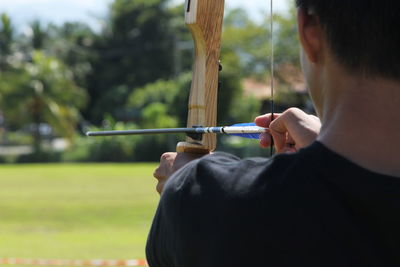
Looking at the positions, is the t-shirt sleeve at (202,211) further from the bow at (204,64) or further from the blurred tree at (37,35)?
the blurred tree at (37,35)

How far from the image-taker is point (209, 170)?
1448 millimetres

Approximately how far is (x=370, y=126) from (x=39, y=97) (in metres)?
48.3

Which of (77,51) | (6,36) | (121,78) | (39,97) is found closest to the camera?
(39,97)

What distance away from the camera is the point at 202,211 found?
4.60ft

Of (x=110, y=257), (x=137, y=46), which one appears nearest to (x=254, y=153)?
(x=110, y=257)

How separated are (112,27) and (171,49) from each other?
7453 millimetres

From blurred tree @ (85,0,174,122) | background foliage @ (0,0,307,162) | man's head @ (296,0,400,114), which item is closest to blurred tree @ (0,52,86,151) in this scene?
background foliage @ (0,0,307,162)

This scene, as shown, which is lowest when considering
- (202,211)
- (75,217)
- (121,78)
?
(75,217)

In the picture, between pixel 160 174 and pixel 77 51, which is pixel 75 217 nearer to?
pixel 160 174

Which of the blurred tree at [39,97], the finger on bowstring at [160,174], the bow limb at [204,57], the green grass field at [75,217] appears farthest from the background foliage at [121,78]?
the finger on bowstring at [160,174]

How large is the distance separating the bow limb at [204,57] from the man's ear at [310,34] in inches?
A: 32.2

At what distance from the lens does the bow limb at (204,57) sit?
7.57 ft

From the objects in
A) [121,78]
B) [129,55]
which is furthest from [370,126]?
[129,55]

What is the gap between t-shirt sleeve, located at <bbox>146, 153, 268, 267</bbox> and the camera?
1.38 meters
